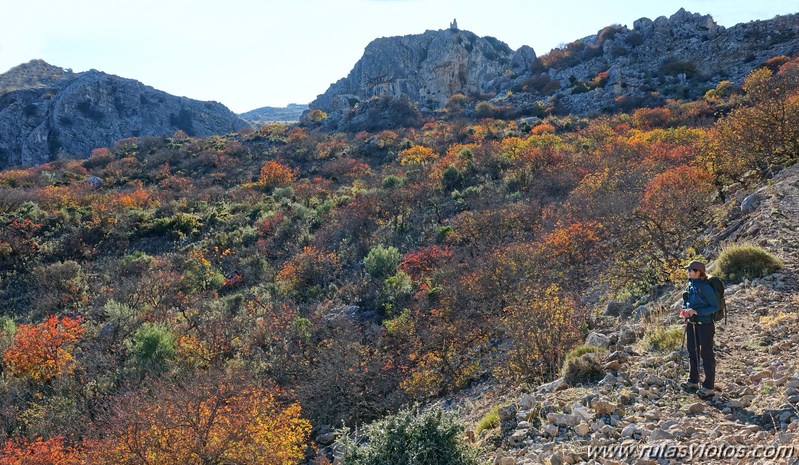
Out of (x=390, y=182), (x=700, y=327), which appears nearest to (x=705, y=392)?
(x=700, y=327)

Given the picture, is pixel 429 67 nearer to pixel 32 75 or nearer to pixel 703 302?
pixel 32 75

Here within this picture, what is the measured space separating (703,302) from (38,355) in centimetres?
1799

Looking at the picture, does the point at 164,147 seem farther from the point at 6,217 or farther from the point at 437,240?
the point at 437,240

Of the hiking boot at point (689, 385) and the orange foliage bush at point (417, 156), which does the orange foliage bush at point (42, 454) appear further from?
the orange foliage bush at point (417, 156)

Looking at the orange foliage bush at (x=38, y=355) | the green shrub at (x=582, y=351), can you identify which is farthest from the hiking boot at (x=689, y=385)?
the orange foliage bush at (x=38, y=355)

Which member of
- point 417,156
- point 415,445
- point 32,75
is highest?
point 32,75

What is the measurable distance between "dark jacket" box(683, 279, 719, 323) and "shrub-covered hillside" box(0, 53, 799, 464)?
320 cm

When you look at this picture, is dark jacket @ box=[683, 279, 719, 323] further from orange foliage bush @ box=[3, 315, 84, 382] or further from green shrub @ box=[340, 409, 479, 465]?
orange foliage bush @ box=[3, 315, 84, 382]

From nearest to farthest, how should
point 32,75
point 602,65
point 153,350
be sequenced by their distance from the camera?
point 153,350, point 602,65, point 32,75

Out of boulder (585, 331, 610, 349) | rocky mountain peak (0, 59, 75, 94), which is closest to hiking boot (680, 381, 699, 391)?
boulder (585, 331, 610, 349)

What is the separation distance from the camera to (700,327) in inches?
204

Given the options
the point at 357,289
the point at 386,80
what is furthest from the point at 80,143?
the point at 357,289

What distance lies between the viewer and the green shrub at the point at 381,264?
61.4 ft

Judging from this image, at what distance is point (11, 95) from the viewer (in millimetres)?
69312
